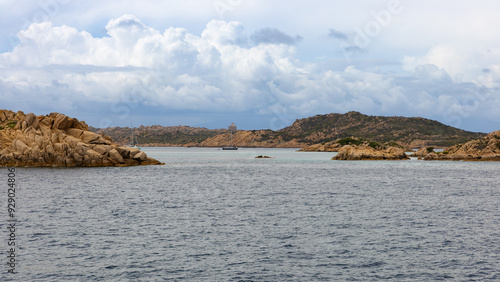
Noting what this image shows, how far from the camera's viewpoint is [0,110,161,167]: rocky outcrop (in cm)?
10744

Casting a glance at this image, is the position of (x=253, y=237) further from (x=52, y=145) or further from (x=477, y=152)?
(x=477, y=152)

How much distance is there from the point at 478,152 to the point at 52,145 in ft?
469

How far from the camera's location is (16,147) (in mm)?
107625

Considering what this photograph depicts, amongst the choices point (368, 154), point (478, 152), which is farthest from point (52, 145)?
point (478, 152)

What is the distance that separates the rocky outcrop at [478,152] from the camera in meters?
160

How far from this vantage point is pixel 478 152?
538 ft

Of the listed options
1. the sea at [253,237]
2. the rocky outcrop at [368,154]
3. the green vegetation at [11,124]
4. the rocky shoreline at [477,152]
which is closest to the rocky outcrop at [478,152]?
the rocky shoreline at [477,152]

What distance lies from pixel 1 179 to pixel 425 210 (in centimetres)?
7419

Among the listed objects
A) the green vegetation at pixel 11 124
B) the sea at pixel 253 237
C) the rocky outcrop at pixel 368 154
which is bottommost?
the sea at pixel 253 237

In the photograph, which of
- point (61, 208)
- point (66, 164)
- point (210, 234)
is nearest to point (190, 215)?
point (210, 234)

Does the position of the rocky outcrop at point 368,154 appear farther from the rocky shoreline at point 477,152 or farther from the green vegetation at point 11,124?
the green vegetation at point 11,124

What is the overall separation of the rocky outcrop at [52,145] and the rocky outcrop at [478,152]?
408 ft

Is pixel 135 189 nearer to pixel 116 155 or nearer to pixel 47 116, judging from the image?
pixel 116 155

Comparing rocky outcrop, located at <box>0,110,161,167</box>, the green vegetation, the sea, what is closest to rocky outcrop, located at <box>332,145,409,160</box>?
rocky outcrop, located at <box>0,110,161,167</box>
